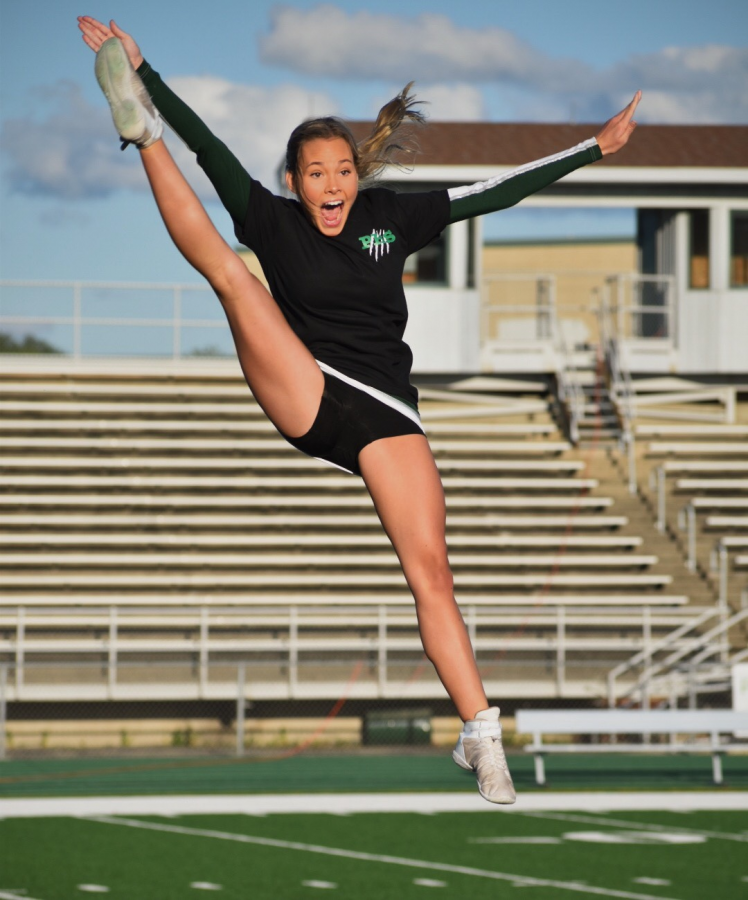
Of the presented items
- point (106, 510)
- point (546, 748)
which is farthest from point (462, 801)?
point (106, 510)

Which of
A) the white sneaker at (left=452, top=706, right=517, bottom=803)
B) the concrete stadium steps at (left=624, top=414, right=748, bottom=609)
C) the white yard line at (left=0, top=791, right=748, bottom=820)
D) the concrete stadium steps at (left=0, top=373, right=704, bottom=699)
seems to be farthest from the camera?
the concrete stadium steps at (left=624, top=414, right=748, bottom=609)

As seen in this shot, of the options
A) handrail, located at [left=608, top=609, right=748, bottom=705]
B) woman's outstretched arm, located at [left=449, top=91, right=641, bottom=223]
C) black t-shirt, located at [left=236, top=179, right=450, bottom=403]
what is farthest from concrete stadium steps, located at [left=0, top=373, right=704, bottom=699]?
black t-shirt, located at [left=236, top=179, right=450, bottom=403]

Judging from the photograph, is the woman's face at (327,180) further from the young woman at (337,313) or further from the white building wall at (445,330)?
the white building wall at (445,330)

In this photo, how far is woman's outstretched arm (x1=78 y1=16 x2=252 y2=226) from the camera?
10.7 ft

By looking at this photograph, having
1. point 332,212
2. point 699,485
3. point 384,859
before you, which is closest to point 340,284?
point 332,212

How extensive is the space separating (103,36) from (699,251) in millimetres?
18155

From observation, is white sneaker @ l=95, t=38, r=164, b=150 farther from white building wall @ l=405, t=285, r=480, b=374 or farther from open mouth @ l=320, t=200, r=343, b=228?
white building wall @ l=405, t=285, r=480, b=374

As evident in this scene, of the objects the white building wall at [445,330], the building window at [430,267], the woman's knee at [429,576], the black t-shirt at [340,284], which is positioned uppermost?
the building window at [430,267]

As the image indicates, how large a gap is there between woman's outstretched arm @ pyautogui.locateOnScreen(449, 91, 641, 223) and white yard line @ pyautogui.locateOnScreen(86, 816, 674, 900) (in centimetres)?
505

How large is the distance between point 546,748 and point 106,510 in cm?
641

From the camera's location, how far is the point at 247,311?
3.34 m

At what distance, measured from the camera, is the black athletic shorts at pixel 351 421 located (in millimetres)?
3480

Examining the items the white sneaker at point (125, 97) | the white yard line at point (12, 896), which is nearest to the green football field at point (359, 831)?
the white yard line at point (12, 896)

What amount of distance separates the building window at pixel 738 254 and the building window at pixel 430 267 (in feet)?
13.9
